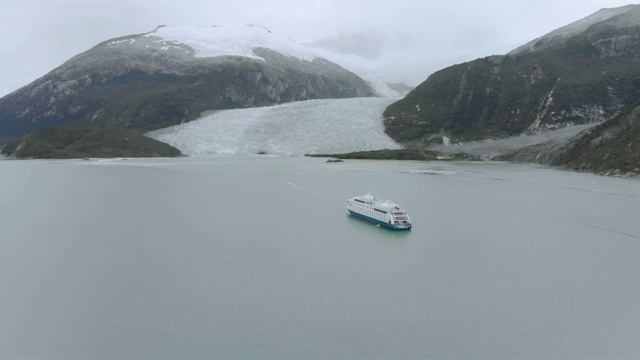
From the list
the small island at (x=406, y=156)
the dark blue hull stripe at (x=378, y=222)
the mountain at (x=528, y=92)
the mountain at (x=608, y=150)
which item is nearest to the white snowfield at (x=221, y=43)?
the mountain at (x=528, y=92)

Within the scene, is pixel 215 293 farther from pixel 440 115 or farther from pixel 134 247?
pixel 440 115

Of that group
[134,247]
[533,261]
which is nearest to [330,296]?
[533,261]

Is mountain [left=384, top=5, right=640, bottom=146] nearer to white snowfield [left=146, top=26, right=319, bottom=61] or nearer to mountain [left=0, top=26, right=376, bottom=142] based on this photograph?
mountain [left=0, top=26, right=376, bottom=142]

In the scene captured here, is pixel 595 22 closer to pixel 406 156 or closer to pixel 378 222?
pixel 406 156

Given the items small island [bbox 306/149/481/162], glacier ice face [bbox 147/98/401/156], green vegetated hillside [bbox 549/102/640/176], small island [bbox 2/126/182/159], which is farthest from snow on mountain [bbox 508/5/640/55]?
small island [bbox 2/126/182/159]

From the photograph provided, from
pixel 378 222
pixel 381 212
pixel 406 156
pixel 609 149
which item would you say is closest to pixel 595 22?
pixel 406 156

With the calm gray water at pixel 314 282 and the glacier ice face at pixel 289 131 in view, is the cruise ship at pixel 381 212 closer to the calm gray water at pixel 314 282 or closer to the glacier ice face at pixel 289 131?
the calm gray water at pixel 314 282
